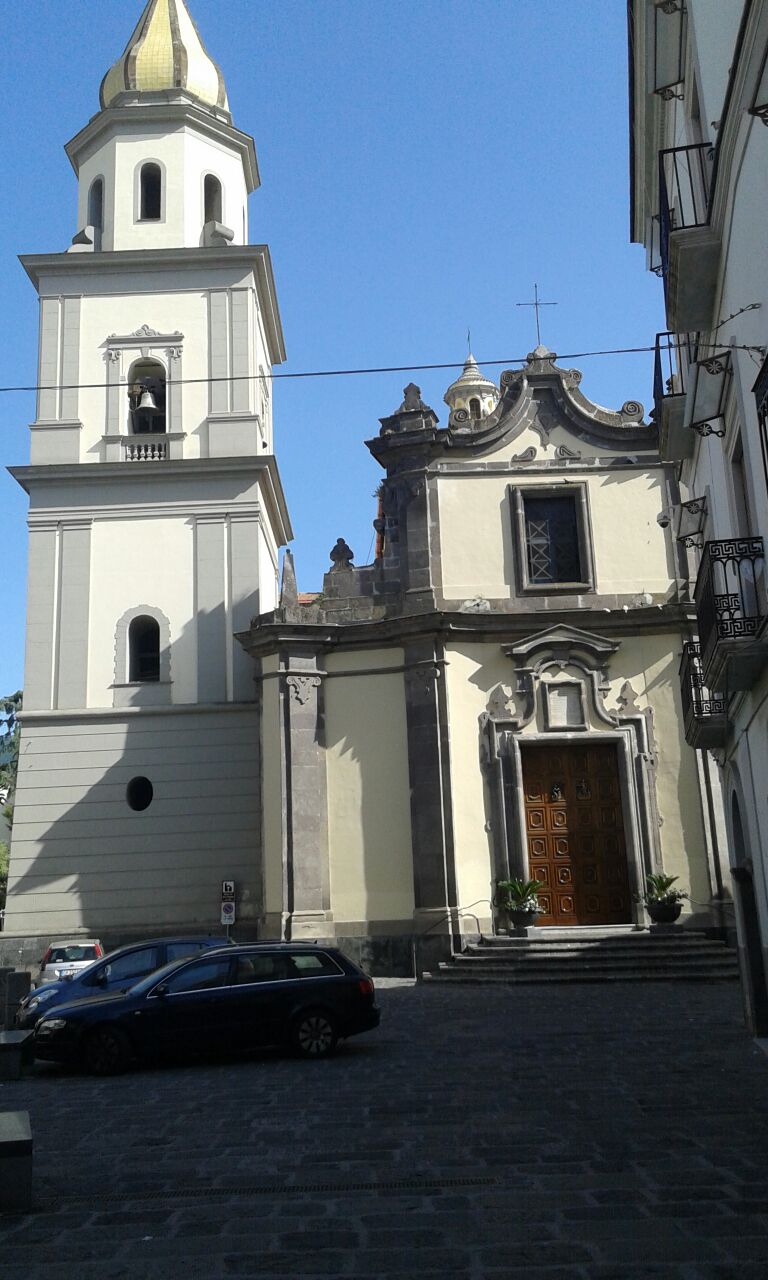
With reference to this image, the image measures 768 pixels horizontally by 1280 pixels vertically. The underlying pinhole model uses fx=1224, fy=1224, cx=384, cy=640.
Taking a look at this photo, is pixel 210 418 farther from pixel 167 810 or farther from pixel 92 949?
pixel 92 949

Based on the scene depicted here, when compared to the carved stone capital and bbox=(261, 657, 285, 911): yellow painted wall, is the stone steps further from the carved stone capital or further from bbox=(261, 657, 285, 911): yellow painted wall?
the carved stone capital

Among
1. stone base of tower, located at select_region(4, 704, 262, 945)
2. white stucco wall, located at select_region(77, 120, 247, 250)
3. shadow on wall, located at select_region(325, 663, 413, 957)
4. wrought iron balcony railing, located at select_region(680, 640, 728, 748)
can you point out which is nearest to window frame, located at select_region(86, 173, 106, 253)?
white stucco wall, located at select_region(77, 120, 247, 250)

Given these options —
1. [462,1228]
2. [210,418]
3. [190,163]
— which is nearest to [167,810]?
[210,418]

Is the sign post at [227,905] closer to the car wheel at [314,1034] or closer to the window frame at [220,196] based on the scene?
the car wheel at [314,1034]

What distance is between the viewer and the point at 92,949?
72.6 feet

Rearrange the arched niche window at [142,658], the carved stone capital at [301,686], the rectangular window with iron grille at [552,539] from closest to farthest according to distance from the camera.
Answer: the carved stone capital at [301,686] → the rectangular window with iron grille at [552,539] → the arched niche window at [142,658]

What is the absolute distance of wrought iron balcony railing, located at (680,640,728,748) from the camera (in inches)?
612

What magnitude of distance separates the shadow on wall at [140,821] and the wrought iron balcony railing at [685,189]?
1413cm

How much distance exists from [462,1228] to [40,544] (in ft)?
74.9

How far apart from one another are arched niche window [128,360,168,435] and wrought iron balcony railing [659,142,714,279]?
14871mm

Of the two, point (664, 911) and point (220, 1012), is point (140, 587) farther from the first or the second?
point (220, 1012)

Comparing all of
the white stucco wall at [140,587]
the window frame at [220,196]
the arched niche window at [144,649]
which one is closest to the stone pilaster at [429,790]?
the white stucco wall at [140,587]

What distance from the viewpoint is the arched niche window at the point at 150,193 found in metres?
29.8

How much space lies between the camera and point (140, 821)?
25594mm
